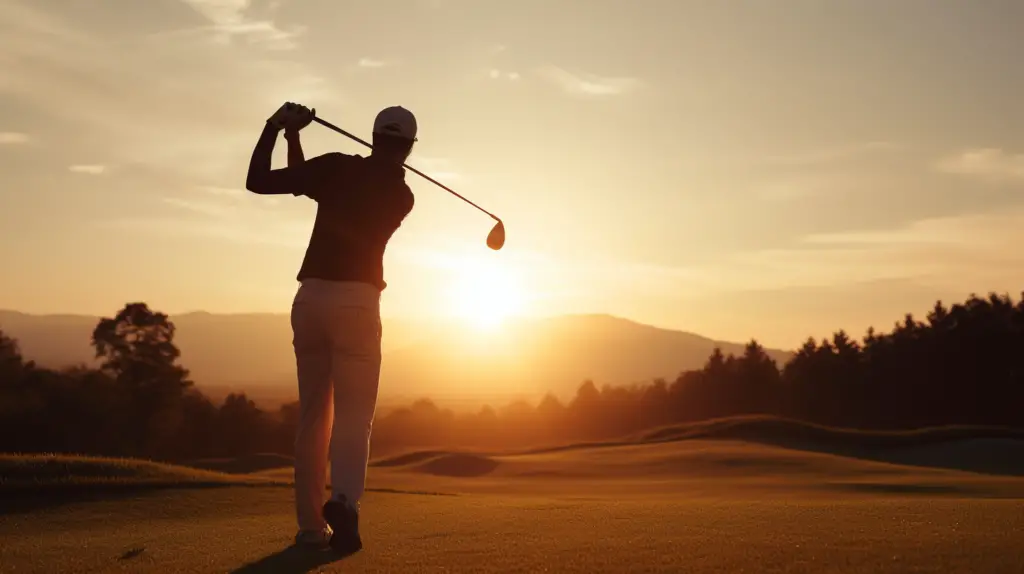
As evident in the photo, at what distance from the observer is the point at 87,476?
12.7 metres

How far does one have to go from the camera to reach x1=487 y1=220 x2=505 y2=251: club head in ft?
30.2

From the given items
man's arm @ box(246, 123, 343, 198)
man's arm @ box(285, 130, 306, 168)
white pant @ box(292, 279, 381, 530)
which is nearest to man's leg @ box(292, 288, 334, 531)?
white pant @ box(292, 279, 381, 530)

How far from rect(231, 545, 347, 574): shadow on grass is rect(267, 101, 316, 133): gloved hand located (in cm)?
283

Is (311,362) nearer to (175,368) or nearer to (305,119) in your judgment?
(305,119)

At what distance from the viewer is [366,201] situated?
267 inches

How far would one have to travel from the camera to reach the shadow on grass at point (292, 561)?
221 inches

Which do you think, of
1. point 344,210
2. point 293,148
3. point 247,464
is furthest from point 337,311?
point 247,464

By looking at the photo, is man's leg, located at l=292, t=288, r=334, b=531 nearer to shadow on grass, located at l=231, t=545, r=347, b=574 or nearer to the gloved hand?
shadow on grass, located at l=231, t=545, r=347, b=574

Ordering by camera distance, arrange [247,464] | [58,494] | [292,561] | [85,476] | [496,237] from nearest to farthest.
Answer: [292,561] < [496,237] < [58,494] < [85,476] < [247,464]

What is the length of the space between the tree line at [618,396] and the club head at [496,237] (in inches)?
1923

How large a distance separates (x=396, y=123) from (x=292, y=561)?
9.85ft

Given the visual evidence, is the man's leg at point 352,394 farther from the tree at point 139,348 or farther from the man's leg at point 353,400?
the tree at point 139,348

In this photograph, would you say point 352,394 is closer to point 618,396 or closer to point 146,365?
point 146,365

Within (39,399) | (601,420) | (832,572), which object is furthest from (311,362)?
(601,420)
